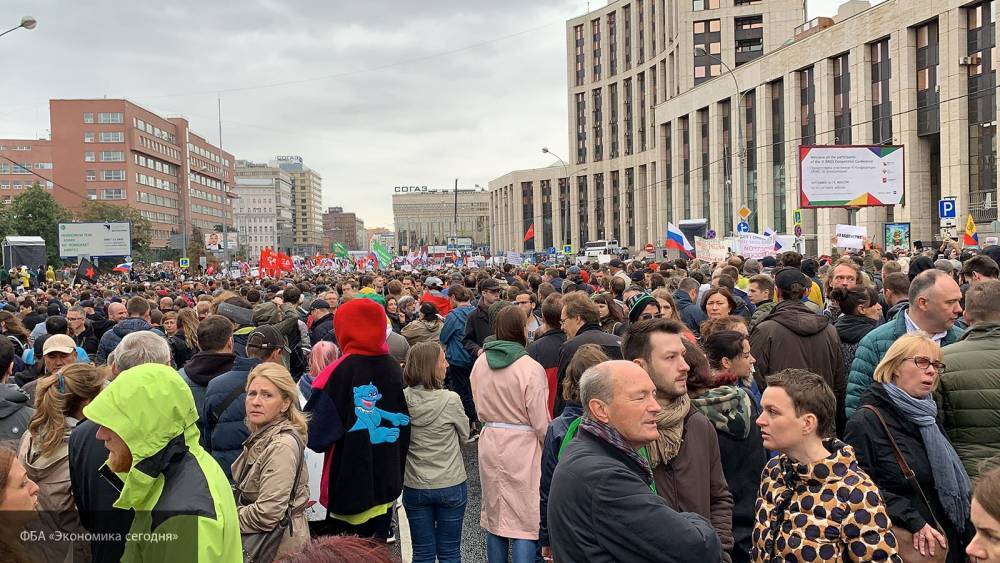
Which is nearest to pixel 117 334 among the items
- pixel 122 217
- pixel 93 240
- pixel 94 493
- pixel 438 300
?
pixel 438 300

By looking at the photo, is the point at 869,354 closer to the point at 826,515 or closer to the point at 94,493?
the point at 826,515

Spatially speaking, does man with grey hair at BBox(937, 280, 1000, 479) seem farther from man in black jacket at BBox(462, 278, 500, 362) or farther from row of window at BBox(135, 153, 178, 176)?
row of window at BBox(135, 153, 178, 176)

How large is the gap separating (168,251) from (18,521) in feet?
321

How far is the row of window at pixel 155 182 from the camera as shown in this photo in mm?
108562

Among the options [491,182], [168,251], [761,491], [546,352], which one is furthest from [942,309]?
[491,182]

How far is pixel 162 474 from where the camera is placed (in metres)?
2.88

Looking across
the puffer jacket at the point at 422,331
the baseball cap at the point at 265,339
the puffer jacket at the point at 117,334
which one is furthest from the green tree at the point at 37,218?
the baseball cap at the point at 265,339

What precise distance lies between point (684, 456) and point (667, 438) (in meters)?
0.11

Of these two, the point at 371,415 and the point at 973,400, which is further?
the point at 371,415

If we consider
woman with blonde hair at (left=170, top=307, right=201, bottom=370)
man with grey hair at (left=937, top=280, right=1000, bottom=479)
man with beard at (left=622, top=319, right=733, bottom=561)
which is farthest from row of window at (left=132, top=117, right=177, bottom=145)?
man with grey hair at (left=937, top=280, right=1000, bottom=479)

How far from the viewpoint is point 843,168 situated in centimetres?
2220

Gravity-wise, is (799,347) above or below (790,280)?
below

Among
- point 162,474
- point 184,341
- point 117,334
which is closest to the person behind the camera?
point 162,474

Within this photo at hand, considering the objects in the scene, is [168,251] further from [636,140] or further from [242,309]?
[242,309]
